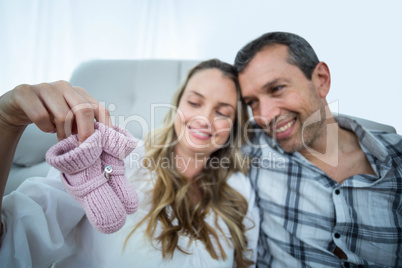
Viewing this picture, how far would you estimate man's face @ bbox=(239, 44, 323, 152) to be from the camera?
0.62 meters

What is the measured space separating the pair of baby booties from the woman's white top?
0.50ft

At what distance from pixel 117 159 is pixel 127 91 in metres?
0.61

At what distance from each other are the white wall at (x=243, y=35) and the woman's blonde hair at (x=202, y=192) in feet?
0.68

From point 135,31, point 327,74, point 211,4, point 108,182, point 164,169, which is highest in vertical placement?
point 211,4

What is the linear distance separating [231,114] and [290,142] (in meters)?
0.23

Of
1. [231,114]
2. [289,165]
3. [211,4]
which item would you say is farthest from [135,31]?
[289,165]

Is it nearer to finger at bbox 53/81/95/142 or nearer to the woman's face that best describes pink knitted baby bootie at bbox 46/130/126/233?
finger at bbox 53/81/95/142

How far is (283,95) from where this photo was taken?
0.64 m

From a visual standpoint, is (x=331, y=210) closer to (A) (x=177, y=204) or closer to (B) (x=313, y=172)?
(B) (x=313, y=172)

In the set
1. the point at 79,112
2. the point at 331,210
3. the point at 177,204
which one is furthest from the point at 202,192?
the point at 79,112

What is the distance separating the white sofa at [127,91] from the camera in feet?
2.39

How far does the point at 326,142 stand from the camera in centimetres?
68

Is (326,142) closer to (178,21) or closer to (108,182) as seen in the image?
(108,182)

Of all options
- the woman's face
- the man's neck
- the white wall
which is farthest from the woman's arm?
the man's neck
